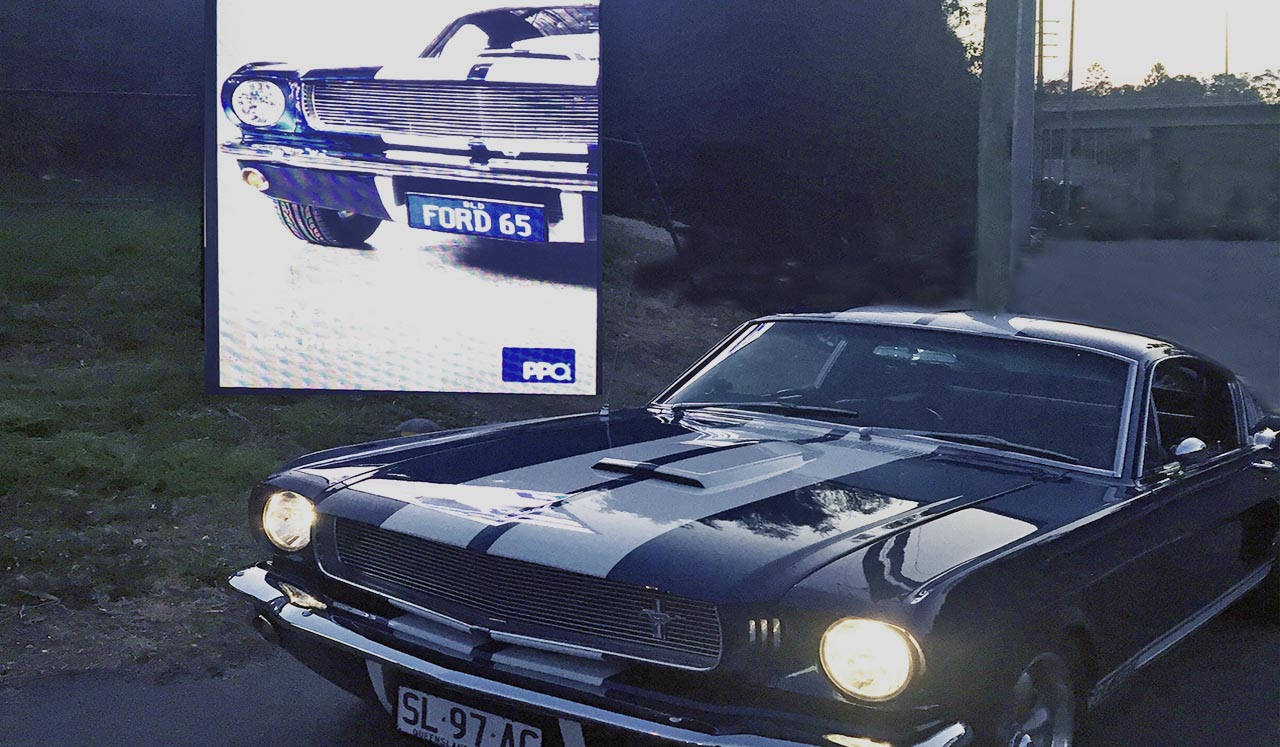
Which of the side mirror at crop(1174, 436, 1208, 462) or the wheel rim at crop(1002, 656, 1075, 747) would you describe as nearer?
the wheel rim at crop(1002, 656, 1075, 747)

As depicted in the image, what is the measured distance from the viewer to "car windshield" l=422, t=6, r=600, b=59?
8.39 meters

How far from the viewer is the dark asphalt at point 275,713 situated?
3.58m

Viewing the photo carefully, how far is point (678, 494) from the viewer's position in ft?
10.1

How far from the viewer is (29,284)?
32.9ft

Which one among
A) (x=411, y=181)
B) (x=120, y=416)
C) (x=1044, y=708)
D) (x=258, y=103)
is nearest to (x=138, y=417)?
(x=120, y=416)

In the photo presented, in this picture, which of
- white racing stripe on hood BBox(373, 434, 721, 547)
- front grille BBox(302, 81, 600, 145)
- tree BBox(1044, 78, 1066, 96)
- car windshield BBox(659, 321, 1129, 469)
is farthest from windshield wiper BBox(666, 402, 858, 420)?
tree BBox(1044, 78, 1066, 96)

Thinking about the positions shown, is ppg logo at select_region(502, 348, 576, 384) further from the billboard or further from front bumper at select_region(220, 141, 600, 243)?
front bumper at select_region(220, 141, 600, 243)

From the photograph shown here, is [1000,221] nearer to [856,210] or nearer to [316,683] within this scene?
[856,210]

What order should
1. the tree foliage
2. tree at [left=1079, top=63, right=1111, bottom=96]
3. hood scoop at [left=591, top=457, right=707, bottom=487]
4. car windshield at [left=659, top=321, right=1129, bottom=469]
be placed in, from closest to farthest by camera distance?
hood scoop at [left=591, top=457, right=707, bottom=487] → car windshield at [left=659, top=321, right=1129, bottom=469] → tree at [left=1079, top=63, right=1111, bottom=96] → the tree foliage

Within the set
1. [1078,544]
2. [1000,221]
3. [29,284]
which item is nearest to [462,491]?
[1078,544]

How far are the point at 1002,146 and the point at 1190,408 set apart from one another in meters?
3.79

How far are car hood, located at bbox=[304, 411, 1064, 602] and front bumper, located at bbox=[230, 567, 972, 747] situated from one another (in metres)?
0.27

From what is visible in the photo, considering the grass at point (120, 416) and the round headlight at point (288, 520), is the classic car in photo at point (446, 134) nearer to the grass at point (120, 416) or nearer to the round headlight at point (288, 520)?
the grass at point (120, 416)

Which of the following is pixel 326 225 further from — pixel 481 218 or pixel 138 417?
pixel 138 417
